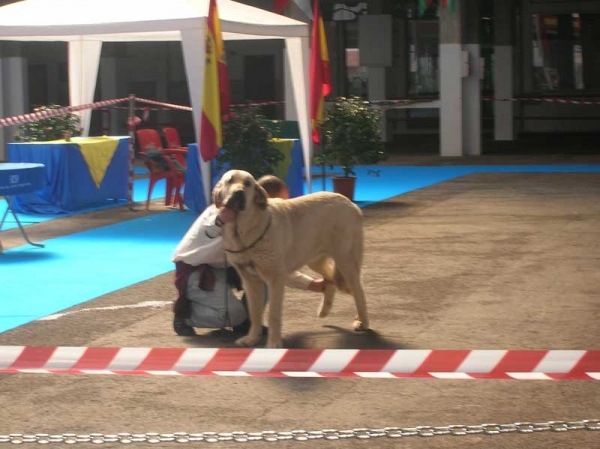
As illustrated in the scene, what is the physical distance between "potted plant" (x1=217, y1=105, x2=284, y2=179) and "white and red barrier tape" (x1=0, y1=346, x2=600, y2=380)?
26.5ft

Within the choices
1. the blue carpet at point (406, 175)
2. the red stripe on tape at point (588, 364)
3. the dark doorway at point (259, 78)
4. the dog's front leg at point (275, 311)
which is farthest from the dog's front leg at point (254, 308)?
the dark doorway at point (259, 78)

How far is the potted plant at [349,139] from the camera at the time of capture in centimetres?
1467

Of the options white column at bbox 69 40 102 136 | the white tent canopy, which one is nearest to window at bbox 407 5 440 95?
white column at bbox 69 40 102 136

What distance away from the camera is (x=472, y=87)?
907 inches

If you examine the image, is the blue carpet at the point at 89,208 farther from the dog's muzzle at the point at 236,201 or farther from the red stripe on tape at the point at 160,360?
the red stripe on tape at the point at 160,360

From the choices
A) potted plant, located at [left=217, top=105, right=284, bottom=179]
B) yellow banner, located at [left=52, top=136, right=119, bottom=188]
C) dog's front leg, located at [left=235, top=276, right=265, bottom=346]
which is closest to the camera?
dog's front leg, located at [left=235, top=276, right=265, bottom=346]

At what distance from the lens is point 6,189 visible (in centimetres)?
1044

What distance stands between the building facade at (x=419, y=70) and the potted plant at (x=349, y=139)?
26.6ft

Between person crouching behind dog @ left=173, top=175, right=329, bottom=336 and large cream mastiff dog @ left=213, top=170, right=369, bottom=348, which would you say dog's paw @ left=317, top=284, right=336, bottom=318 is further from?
person crouching behind dog @ left=173, top=175, right=329, bottom=336

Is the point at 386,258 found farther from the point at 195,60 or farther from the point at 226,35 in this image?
the point at 226,35

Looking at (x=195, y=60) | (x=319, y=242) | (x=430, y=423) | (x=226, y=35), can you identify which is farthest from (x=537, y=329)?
(x=226, y=35)

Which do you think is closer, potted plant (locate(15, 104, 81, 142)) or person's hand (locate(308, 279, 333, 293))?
person's hand (locate(308, 279, 333, 293))

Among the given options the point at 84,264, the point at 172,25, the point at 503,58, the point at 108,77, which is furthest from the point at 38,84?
the point at 84,264

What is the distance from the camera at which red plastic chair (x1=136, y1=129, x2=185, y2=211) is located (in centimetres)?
1408
